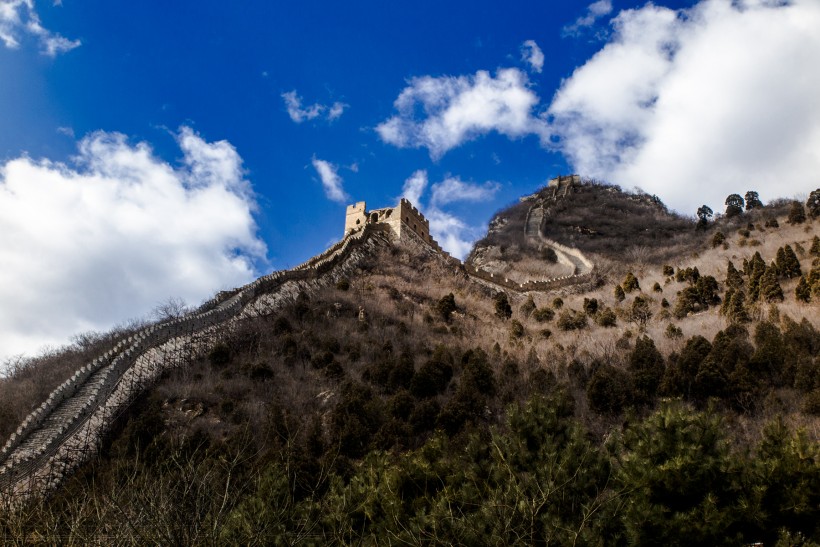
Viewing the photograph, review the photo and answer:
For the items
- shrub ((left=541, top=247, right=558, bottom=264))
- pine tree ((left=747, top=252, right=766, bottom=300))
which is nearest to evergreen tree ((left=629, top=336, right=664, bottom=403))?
pine tree ((left=747, top=252, right=766, bottom=300))

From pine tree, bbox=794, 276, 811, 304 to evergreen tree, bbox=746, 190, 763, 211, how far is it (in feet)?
99.9

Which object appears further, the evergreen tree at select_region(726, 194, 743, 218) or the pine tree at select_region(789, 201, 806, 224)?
the evergreen tree at select_region(726, 194, 743, 218)

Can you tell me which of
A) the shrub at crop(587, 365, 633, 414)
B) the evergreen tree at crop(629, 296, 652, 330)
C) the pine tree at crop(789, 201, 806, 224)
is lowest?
the shrub at crop(587, 365, 633, 414)

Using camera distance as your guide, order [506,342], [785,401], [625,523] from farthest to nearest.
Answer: [506,342]
[785,401]
[625,523]

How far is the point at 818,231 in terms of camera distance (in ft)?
105

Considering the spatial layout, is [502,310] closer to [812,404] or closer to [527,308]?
[527,308]

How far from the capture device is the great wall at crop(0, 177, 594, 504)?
1416 centimetres

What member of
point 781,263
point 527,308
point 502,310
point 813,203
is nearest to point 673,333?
point 781,263

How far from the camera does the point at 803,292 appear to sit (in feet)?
69.1

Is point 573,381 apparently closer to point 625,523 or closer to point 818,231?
point 625,523

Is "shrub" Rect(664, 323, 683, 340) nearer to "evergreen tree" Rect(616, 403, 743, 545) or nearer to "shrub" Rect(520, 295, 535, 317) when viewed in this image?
"shrub" Rect(520, 295, 535, 317)

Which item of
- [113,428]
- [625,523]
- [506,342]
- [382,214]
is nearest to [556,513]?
[625,523]

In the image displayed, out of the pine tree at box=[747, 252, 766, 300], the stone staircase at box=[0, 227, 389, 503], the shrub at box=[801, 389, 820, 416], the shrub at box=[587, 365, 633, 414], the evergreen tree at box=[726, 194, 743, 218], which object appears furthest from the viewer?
the evergreen tree at box=[726, 194, 743, 218]

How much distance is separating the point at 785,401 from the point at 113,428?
17.2 metres
